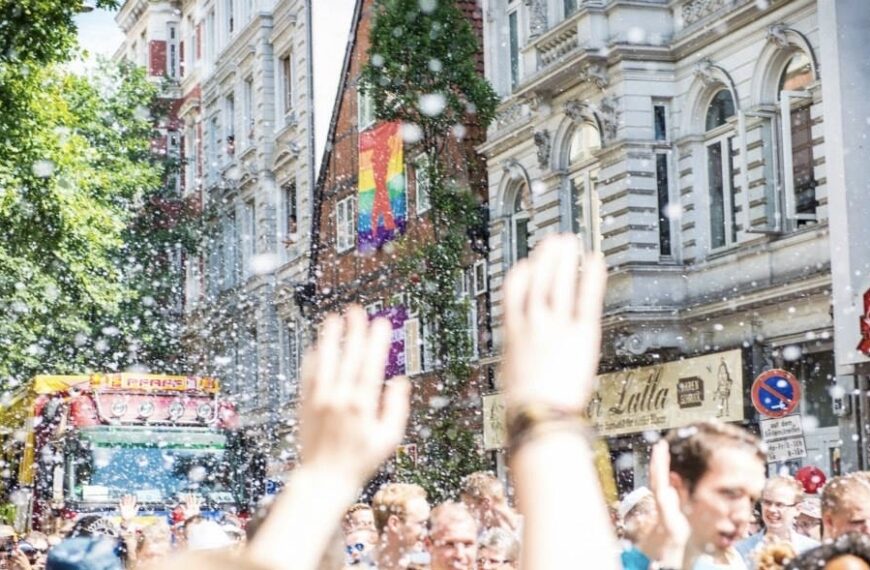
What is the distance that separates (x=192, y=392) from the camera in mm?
A: 20844

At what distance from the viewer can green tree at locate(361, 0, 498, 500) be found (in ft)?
88.5

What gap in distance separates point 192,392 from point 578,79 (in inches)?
277

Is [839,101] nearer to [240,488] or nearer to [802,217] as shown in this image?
[802,217]

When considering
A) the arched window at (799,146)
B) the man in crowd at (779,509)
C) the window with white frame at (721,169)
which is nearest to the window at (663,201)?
the window with white frame at (721,169)

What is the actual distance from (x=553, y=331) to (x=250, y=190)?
41589 millimetres

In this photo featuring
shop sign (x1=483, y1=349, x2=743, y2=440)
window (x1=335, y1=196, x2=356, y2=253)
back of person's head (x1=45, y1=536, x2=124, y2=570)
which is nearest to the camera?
back of person's head (x1=45, y1=536, x2=124, y2=570)

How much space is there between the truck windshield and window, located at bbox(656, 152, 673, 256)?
6357 mm

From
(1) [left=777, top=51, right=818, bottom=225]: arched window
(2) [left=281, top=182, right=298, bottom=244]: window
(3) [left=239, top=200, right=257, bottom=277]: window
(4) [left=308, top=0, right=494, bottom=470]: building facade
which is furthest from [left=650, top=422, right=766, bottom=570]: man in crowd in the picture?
(3) [left=239, top=200, right=257, bottom=277]: window

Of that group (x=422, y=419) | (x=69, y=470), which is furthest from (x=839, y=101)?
(x=422, y=419)

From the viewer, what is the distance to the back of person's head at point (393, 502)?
743 centimetres

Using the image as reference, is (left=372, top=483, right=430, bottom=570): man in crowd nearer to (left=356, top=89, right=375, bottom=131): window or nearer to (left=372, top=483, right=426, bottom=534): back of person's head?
(left=372, top=483, right=426, bottom=534): back of person's head

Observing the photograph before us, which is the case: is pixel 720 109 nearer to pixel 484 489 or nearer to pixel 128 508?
pixel 128 508

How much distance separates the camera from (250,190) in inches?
1704

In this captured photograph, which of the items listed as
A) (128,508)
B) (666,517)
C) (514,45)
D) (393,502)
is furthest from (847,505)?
(514,45)
